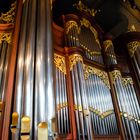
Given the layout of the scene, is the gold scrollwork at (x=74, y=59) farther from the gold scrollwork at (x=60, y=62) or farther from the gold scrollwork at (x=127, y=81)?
the gold scrollwork at (x=127, y=81)

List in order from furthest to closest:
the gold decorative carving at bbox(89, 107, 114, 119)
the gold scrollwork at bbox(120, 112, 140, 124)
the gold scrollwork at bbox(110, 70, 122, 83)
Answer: the gold scrollwork at bbox(110, 70, 122, 83)
the gold scrollwork at bbox(120, 112, 140, 124)
the gold decorative carving at bbox(89, 107, 114, 119)

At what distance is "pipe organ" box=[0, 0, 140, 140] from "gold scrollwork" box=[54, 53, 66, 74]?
0.02 meters

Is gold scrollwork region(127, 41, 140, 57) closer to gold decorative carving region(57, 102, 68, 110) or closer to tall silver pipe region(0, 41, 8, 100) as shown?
gold decorative carving region(57, 102, 68, 110)

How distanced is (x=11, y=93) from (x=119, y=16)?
6459mm

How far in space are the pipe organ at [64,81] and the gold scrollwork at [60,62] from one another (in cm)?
2

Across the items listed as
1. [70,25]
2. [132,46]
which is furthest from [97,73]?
[132,46]

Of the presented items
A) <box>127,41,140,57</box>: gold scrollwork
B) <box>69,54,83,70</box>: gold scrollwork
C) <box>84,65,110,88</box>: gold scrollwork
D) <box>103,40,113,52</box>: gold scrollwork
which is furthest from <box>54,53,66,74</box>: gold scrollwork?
<box>127,41,140,57</box>: gold scrollwork

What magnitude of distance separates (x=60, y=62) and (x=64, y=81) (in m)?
0.52

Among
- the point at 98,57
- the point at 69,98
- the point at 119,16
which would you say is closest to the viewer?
the point at 69,98

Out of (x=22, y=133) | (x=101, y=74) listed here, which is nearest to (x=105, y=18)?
(x=101, y=74)

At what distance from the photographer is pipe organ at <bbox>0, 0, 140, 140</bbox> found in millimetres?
2652

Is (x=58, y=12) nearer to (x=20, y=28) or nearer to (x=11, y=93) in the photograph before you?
(x=20, y=28)

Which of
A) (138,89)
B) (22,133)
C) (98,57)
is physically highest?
(98,57)

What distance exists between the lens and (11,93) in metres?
2.85
